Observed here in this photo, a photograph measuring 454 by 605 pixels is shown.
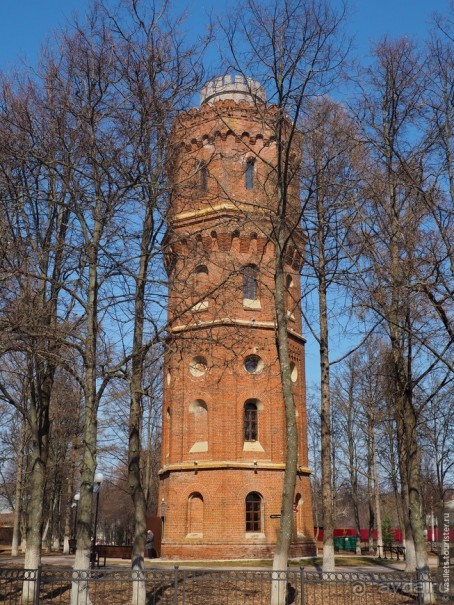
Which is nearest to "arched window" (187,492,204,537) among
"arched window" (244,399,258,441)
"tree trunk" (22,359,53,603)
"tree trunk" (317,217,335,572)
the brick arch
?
the brick arch

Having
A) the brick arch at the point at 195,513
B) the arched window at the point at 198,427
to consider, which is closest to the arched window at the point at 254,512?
the brick arch at the point at 195,513

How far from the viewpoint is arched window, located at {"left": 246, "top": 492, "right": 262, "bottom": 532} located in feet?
73.5

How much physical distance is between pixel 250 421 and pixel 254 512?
10.3 ft

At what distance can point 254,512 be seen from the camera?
22562 mm

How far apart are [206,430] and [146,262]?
1187cm

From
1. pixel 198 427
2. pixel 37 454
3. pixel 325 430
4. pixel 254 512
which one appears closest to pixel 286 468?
pixel 325 430

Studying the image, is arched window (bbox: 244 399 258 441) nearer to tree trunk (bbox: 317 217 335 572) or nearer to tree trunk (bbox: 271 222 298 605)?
tree trunk (bbox: 317 217 335 572)

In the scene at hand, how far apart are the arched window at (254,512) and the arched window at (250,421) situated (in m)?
1.99

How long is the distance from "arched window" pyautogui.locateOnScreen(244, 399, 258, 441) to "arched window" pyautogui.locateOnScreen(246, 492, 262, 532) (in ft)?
6.52

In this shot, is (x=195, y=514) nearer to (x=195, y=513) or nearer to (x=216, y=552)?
(x=195, y=513)

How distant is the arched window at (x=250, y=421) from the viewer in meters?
23.5

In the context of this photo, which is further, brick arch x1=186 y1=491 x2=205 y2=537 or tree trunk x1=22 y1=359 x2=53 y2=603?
brick arch x1=186 y1=491 x2=205 y2=537

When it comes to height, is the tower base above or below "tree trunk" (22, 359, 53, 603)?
below

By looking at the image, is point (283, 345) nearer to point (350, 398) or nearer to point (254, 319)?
point (254, 319)
